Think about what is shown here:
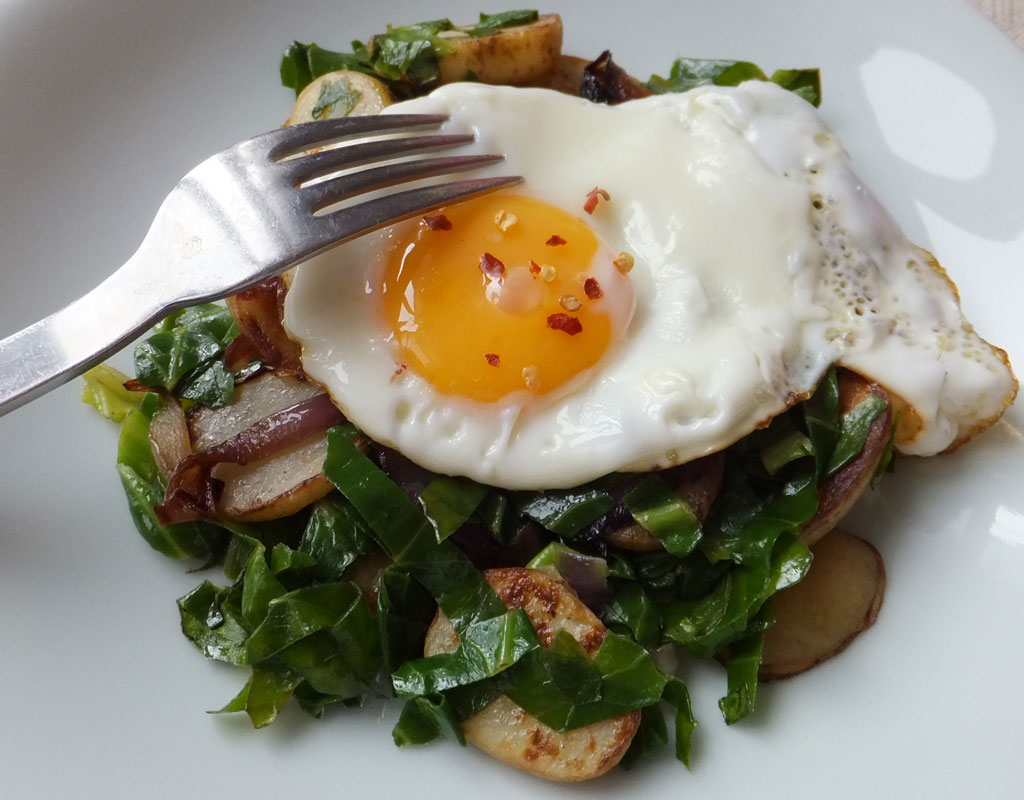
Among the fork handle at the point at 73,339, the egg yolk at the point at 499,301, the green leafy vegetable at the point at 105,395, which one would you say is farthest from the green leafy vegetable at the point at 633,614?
the green leafy vegetable at the point at 105,395

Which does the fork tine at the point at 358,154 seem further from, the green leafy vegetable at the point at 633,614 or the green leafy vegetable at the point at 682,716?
the green leafy vegetable at the point at 682,716

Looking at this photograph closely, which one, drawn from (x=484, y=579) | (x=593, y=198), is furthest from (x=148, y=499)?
(x=593, y=198)

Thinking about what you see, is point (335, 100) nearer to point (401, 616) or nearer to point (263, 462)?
point (263, 462)

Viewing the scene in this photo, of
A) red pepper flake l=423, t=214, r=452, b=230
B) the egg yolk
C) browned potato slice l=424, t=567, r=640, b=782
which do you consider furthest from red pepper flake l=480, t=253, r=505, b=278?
browned potato slice l=424, t=567, r=640, b=782

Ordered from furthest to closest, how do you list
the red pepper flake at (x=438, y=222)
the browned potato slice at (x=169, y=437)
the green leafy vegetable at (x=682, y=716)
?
the browned potato slice at (x=169, y=437) < the red pepper flake at (x=438, y=222) < the green leafy vegetable at (x=682, y=716)

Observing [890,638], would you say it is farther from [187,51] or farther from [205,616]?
[187,51]

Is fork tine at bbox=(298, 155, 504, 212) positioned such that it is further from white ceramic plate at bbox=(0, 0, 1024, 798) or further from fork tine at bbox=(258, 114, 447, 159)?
white ceramic plate at bbox=(0, 0, 1024, 798)
